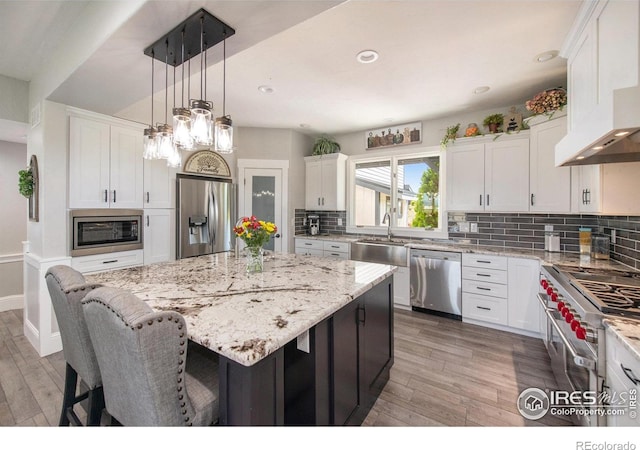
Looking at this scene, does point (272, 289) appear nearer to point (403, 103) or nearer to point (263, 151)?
point (403, 103)

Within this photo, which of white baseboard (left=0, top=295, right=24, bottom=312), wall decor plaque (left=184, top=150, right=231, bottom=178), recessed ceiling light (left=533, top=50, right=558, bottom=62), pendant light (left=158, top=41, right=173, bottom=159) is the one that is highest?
recessed ceiling light (left=533, top=50, right=558, bottom=62)

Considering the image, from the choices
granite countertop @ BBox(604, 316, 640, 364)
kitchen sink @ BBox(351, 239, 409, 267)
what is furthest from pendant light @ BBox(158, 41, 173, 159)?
kitchen sink @ BBox(351, 239, 409, 267)

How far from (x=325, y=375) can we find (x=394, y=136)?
3.84m

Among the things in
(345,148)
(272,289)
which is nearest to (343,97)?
(345,148)

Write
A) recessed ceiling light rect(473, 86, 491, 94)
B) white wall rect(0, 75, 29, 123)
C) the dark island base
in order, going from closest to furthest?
the dark island base → white wall rect(0, 75, 29, 123) → recessed ceiling light rect(473, 86, 491, 94)

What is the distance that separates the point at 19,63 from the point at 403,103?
13.0 ft

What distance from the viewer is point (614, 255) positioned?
2572mm

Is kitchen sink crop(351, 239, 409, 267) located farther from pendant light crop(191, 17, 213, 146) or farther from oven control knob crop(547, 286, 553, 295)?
pendant light crop(191, 17, 213, 146)

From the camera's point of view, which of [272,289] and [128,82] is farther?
[128,82]

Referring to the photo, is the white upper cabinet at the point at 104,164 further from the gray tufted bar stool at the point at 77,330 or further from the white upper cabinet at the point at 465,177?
the white upper cabinet at the point at 465,177

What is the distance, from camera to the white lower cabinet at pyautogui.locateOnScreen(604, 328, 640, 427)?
1058 mm

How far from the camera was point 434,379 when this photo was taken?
219 cm

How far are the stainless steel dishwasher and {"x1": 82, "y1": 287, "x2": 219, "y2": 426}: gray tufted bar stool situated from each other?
300cm

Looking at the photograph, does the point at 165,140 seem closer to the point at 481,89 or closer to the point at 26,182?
the point at 26,182
